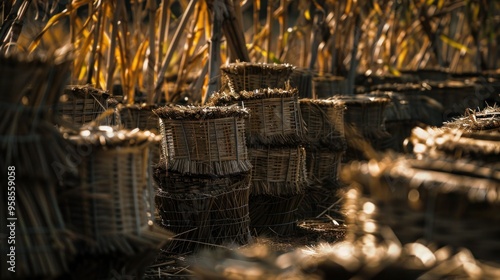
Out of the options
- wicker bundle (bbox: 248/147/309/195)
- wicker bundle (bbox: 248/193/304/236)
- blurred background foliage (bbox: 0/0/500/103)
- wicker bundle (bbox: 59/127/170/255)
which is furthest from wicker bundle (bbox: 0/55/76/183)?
wicker bundle (bbox: 248/193/304/236)

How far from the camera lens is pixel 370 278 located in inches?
93.4

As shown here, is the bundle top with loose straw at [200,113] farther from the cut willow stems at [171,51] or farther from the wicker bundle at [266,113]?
the cut willow stems at [171,51]

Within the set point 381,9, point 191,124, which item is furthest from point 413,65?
point 191,124

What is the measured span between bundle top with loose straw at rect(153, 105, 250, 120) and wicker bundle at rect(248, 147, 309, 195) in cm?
60

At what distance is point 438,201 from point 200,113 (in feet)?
7.00

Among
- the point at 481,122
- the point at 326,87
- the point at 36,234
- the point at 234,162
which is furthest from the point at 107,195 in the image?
the point at 326,87

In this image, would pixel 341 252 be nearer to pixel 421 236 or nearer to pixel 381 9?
pixel 421 236

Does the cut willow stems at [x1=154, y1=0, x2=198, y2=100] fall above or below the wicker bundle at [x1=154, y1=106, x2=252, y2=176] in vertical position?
above

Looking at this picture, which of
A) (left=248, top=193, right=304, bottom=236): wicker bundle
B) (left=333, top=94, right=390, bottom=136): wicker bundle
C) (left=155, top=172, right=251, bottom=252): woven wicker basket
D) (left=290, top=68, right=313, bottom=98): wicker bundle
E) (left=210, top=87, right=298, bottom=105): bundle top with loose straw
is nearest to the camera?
(left=155, top=172, right=251, bottom=252): woven wicker basket

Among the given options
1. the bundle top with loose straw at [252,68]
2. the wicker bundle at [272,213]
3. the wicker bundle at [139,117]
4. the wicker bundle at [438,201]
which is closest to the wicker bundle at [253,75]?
the bundle top with loose straw at [252,68]

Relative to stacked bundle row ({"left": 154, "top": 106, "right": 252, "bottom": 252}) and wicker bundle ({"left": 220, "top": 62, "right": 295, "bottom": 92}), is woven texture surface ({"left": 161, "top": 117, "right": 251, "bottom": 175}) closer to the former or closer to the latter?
stacked bundle row ({"left": 154, "top": 106, "right": 252, "bottom": 252})

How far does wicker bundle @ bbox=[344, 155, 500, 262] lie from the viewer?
2580 mm

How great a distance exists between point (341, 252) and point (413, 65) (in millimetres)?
9917

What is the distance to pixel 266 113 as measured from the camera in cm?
520
